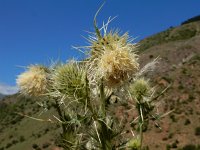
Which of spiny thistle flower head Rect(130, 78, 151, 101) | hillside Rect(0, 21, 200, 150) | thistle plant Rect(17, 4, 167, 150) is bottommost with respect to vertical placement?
thistle plant Rect(17, 4, 167, 150)

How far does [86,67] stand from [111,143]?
3.32 ft

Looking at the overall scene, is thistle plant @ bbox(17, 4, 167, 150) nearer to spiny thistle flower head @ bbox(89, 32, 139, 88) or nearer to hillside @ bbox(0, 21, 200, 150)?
spiny thistle flower head @ bbox(89, 32, 139, 88)

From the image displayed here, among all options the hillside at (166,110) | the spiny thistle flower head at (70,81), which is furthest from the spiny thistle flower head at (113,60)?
the hillside at (166,110)

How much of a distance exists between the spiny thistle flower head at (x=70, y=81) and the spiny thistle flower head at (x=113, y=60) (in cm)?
41

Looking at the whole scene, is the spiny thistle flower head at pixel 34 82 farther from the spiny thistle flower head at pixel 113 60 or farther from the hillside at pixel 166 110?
the hillside at pixel 166 110

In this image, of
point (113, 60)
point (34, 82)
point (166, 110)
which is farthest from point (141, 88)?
point (166, 110)

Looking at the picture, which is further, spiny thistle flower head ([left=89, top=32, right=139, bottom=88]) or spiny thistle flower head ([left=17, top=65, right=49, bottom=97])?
spiny thistle flower head ([left=17, top=65, right=49, bottom=97])

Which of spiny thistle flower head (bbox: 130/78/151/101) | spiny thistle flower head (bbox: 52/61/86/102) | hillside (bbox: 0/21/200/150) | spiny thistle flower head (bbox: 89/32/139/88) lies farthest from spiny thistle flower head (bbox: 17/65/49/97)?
hillside (bbox: 0/21/200/150)

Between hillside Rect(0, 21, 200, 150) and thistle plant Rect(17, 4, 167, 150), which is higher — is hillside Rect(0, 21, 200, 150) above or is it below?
above

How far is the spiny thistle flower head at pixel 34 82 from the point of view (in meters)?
6.79

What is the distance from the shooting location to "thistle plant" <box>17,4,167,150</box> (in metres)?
5.27

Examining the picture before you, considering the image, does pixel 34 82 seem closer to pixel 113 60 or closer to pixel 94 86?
pixel 94 86

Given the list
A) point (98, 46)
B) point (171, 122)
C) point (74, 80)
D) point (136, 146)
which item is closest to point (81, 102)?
point (74, 80)

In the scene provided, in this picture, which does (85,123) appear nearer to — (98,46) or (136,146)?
(98,46)
